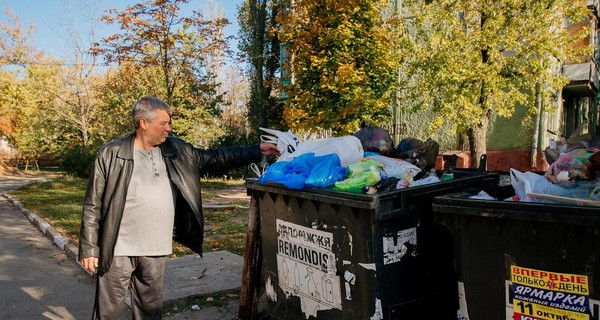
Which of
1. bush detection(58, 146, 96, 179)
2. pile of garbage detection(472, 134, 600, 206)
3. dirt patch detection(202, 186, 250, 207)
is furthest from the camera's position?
bush detection(58, 146, 96, 179)

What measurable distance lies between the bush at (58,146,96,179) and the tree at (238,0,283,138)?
724 centimetres

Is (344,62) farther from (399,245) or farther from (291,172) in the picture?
(399,245)

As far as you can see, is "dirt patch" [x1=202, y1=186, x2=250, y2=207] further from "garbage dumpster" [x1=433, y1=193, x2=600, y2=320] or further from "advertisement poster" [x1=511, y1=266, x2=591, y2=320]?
"advertisement poster" [x1=511, y1=266, x2=591, y2=320]

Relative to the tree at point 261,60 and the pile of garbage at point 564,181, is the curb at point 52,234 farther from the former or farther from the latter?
the tree at point 261,60

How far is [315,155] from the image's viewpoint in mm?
3641

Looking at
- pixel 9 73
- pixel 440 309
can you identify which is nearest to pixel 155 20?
pixel 9 73

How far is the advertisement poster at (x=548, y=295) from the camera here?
217 centimetres

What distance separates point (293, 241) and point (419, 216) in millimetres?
970

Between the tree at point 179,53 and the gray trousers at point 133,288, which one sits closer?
the gray trousers at point 133,288

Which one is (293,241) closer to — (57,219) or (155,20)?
(57,219)

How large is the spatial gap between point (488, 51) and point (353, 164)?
7.67m

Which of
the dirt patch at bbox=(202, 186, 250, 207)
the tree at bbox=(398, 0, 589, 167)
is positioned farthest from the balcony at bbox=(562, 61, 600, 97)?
the dirt patch at bbox=(202, 186, 250, 207)

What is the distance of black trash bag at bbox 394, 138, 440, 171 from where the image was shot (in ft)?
13.5

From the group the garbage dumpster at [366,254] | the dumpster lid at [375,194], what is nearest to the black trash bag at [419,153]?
the dumpster lid at [375,194]
